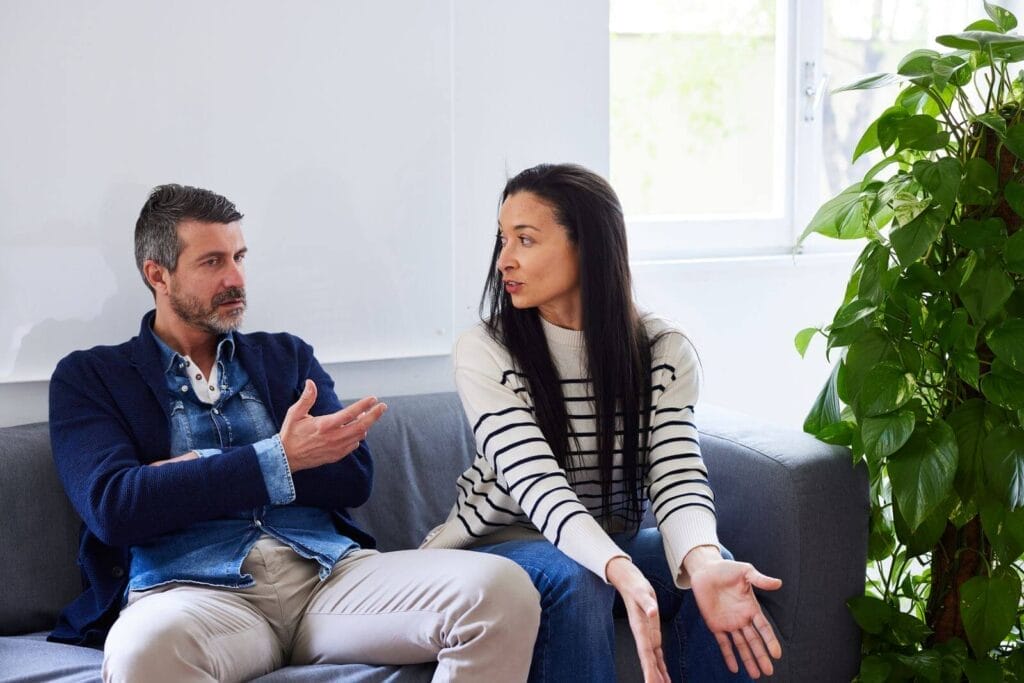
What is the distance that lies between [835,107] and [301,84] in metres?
1.70

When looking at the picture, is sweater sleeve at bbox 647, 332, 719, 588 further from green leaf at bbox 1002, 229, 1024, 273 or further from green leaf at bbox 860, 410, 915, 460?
green leaf at bbox 1002, 229, 1024, 273

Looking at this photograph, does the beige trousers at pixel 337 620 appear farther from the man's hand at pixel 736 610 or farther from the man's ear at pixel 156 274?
the man's ear at pixel 156 274

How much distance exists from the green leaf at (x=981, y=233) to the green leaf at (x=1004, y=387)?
206mm

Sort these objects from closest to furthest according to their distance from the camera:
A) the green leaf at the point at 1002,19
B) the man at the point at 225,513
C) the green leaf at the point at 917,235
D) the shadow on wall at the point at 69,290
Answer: the man at the point at 225,513 < the green leaf at the point at 917,235 < the green leaf at the point at 1002,19 < the shadow on wall at the point at 69,290

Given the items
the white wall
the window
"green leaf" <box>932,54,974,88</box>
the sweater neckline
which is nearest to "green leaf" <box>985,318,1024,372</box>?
"green leaf" <box>932,54,974,88</box>

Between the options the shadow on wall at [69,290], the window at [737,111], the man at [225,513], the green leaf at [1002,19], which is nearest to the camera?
the man at [225,513]

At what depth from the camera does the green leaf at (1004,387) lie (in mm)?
1947

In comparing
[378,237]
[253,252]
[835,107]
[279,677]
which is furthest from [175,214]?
[835,107]

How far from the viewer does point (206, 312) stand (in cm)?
209

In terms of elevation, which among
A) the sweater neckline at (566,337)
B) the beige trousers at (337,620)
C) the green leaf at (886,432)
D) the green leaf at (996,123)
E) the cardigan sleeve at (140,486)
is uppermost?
the green leaf at (996,123)

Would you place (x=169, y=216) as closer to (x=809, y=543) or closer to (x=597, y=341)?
(x=597, y=341)

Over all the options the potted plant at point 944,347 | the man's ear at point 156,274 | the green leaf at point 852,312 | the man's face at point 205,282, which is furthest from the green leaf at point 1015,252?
the man's ear at point 156,274

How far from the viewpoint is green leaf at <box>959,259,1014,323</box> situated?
193cm

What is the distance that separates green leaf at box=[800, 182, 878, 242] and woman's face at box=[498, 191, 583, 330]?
18.9 inches
